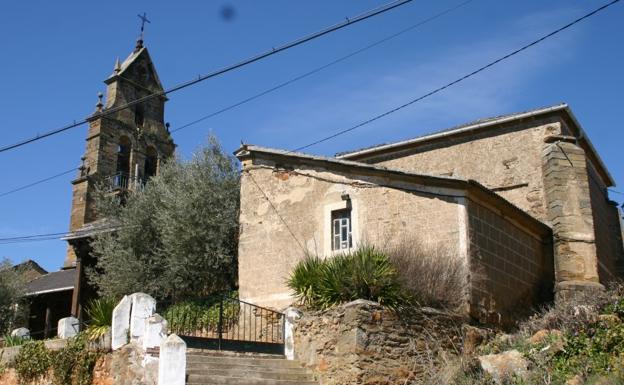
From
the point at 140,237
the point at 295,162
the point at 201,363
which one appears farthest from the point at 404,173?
the point at 140,237

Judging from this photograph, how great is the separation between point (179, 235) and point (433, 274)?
9019mm

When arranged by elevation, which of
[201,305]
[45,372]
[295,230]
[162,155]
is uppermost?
[162,155]

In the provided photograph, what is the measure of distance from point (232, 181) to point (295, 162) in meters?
5.00

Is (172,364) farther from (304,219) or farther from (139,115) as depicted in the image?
(139,115)

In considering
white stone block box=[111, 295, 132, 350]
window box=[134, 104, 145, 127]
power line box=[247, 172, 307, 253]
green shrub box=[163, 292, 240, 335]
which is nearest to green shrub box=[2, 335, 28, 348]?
green shrub box=[163, 292, 240, 335]

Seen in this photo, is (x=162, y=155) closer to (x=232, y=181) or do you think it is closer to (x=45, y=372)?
(x=232, y=181)

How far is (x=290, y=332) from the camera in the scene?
46.4 feet

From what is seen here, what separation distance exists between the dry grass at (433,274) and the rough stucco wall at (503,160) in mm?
5234

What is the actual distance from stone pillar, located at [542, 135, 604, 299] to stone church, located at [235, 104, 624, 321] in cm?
3

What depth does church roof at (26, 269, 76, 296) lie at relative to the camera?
28359 mm

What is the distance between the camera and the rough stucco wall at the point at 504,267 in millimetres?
15266

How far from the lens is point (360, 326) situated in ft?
42.0

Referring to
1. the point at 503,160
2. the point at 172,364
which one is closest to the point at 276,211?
the point at 172,364

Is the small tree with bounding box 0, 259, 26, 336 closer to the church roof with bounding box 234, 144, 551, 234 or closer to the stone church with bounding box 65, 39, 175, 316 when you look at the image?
the stone church with bounding box 65, 39, 175, 316
